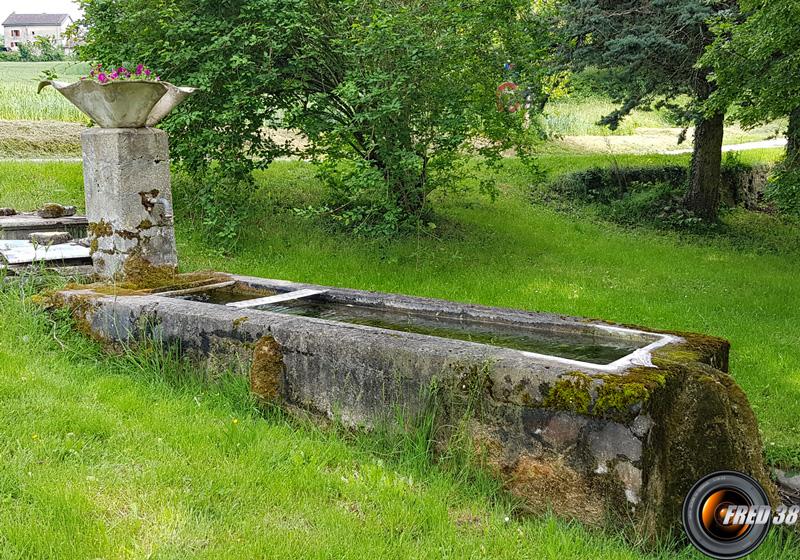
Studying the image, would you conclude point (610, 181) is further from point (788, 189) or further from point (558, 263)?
point (558, 263)

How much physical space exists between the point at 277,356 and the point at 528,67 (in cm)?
748

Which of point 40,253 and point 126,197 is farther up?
point 126,197

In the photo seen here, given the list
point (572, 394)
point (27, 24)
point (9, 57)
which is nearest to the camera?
point (572, 394)

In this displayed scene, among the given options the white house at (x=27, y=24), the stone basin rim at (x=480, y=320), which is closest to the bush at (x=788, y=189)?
the stone basin rim at (x=480, y=320)

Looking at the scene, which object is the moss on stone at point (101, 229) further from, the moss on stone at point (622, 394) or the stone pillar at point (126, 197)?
the moss on stone at point (622, 394)

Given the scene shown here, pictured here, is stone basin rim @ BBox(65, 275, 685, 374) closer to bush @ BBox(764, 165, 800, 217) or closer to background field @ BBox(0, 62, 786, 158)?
background field @ BBox(0, 62, 786, 158)

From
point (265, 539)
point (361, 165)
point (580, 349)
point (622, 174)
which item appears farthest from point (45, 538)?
point (622, 174)

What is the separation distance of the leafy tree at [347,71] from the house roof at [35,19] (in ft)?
340

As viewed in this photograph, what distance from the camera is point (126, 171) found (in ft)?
19.7

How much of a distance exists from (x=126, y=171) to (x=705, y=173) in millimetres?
12853

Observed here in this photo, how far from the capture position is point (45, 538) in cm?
297

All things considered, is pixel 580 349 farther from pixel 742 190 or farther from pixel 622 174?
pixel 742 190

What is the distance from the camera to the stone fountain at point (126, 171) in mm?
5945

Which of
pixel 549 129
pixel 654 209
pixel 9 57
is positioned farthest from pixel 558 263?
pixel 9 57
